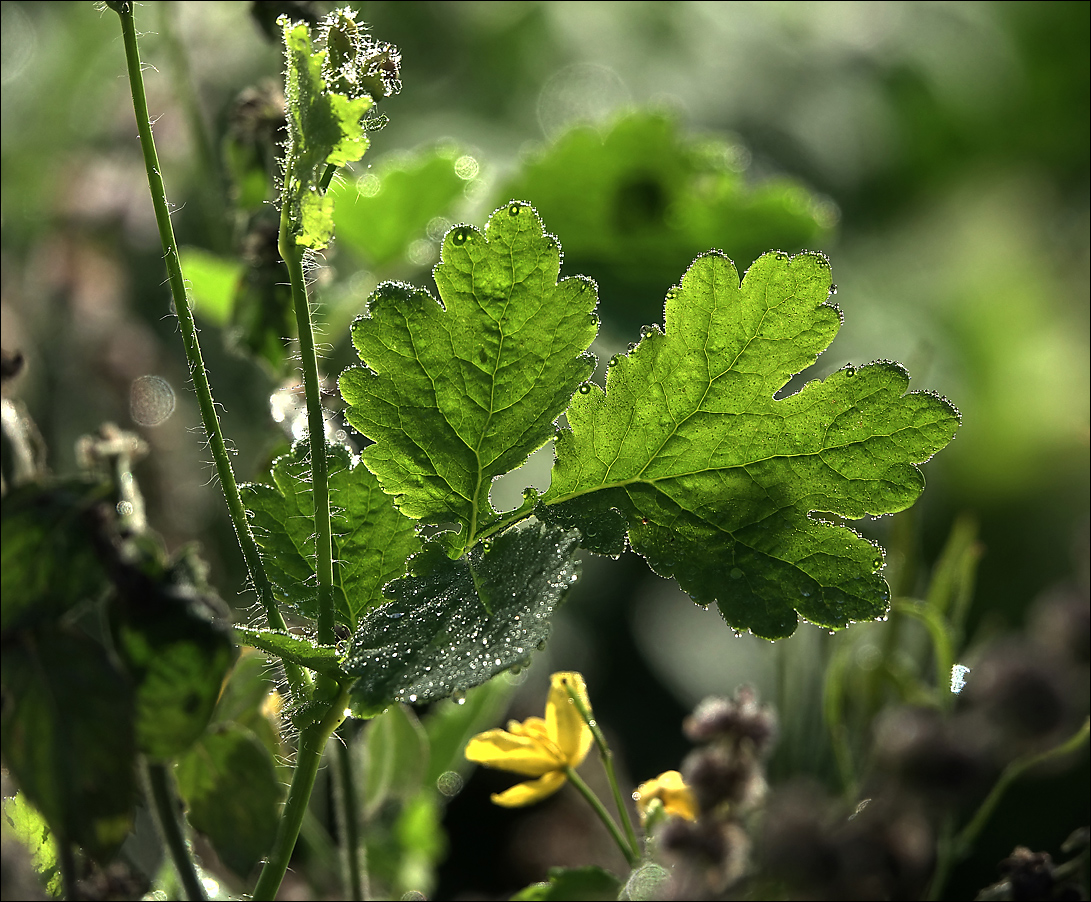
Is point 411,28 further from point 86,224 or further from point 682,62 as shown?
point 86,224

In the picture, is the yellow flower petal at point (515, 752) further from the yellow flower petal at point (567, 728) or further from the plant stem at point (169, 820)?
the plant stem at point (169, 820)

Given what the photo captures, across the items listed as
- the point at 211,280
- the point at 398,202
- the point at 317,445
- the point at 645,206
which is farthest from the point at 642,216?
the point at 317,445

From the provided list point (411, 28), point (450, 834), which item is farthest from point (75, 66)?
point (450, 834)

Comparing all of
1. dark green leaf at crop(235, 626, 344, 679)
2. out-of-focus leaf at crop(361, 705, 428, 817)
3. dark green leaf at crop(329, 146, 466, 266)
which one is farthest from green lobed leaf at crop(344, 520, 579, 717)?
dark green leaf at crop(329, 146, 466, 266)

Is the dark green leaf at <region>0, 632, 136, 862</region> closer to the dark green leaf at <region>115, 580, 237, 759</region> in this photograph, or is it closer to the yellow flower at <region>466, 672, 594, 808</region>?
the dark green leaf at <region>115, 580, 237, 759</region>

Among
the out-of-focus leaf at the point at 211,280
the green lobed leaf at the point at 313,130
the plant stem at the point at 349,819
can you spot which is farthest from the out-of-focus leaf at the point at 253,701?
the out-of-focus leaf at the point at 211,280

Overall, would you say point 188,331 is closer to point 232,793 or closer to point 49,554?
point 49,554
